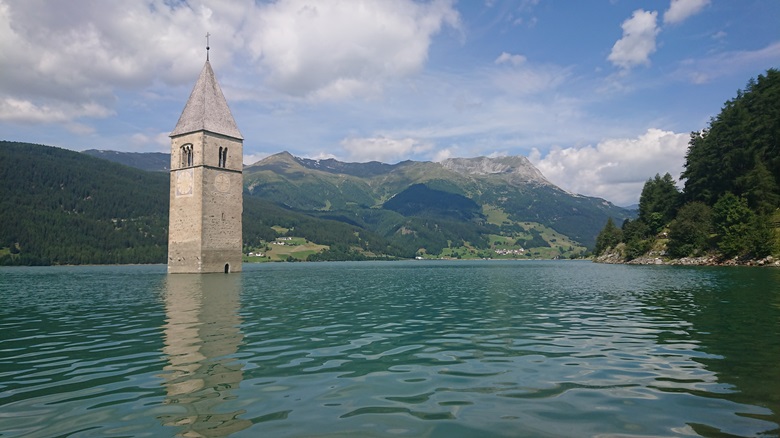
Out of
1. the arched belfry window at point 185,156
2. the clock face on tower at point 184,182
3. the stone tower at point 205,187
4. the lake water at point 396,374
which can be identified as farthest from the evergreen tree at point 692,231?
the arched belfry window at point 185,156

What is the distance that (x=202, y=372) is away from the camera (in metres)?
12.4

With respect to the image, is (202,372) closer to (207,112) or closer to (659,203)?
(207,112)

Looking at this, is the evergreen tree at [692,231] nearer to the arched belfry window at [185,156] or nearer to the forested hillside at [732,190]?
the forested hillside at [732,190]

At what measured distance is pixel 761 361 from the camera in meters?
12.8

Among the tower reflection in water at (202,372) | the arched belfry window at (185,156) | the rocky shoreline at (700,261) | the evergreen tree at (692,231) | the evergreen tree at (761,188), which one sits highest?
the arched belfry window at (185,156)

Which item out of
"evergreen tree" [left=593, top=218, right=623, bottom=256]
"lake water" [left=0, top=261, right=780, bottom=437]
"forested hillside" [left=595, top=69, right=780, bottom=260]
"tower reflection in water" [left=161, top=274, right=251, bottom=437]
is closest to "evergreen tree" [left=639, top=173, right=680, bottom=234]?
"forested hillside" [left=595, top=69, right=780, bottom=260]

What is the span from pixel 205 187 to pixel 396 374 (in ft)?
227

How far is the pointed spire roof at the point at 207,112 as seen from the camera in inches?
3056

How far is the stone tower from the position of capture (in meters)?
73.9

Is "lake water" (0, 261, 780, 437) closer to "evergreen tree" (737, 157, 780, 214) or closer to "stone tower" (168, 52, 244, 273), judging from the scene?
"stone tower" (168, 52, 244, 273)

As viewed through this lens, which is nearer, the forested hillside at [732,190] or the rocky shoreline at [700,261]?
the rocky shoreline at [700,261]

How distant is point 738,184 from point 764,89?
93.1 feet

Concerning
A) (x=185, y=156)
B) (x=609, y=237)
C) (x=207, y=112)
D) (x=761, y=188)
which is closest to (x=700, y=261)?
(x=761, y=188)

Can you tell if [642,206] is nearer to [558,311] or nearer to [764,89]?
[764,89]
